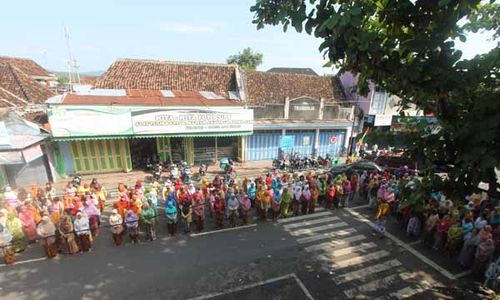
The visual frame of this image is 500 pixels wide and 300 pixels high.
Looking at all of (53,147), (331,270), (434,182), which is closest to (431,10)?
(434,182)

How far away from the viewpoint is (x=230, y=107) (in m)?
16.1

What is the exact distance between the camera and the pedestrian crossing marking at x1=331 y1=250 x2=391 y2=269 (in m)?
8.10

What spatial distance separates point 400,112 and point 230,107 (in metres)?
12.2

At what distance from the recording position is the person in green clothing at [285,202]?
10711 mm

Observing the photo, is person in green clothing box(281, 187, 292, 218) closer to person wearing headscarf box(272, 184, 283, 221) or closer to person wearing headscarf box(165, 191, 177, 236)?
person wearing headscarf box(272, 184, 283, 221)

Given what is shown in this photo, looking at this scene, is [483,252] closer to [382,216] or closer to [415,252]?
[415,252]

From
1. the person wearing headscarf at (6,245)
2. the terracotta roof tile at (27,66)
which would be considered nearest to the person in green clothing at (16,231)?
the person wearing headscarf at (6,245)

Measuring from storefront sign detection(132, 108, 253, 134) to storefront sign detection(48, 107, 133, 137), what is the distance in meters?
0.56

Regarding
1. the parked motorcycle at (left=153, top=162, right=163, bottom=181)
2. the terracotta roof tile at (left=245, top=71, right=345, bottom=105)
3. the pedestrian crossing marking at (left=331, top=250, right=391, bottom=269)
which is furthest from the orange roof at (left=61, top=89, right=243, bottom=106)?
the pedestrian crossing marking at (left=331, top=250, right=391, bottom=269)

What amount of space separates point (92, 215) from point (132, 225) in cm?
151

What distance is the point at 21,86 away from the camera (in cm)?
1833

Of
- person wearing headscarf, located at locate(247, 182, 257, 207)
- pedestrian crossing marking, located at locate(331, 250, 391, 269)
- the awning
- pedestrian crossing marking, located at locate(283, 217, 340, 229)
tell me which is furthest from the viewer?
the awning

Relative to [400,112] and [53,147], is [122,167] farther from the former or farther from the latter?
[400,112]

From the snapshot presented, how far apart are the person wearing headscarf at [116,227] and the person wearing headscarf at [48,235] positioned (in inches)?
59.1
